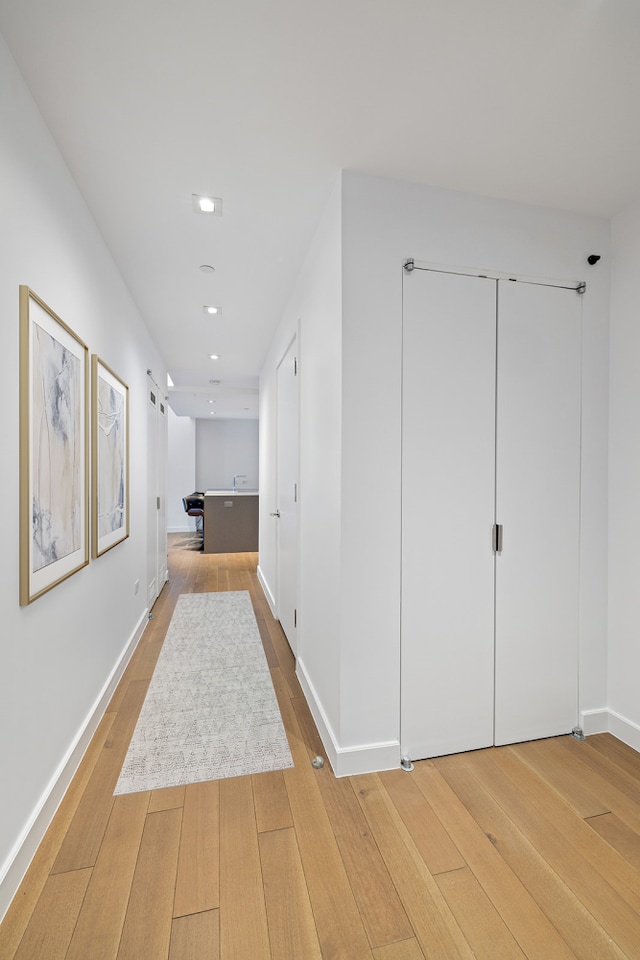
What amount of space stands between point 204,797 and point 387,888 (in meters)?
0.78

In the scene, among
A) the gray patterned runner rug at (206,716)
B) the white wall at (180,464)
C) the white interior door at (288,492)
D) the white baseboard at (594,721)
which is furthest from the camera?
the white wall at (180,464)

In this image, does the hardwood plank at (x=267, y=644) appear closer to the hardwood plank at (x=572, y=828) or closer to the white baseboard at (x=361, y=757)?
the white baseboard at (x=361, y=757)

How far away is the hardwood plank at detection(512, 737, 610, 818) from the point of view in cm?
174

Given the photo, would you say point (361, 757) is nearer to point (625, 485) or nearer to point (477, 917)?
point (477, 917)

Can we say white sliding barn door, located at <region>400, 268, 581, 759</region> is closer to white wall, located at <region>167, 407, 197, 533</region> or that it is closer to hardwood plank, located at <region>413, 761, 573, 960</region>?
hardwood plank, located at <region>413, 761, 573, 960</region>

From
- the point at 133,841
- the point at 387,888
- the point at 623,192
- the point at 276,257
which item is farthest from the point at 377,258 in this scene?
the point at 133,841

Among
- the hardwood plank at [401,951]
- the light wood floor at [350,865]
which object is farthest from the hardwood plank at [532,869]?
the hardwood plank at [401,951]

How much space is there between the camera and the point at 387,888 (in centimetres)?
138

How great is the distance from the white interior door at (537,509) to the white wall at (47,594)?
189 centimetres

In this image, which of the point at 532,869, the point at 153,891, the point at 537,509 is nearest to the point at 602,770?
the point at 532,869

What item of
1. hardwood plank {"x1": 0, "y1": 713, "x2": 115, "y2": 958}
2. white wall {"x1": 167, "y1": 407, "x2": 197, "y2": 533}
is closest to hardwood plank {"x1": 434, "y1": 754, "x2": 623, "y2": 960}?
hardwood plank {"x1": 0, "y1": 713, "x2": 115, "y2": 958}

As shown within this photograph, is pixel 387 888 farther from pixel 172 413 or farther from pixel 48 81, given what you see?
pixel 172 413

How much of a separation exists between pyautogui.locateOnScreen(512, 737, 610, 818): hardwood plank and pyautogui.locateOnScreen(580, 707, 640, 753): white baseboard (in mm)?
125

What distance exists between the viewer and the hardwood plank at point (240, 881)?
1.21m
